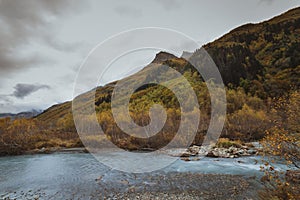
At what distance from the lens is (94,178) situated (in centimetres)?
1290

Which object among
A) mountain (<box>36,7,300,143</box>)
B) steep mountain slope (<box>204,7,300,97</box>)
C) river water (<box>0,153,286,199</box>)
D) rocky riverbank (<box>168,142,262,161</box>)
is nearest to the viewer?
river water (<box>0,153,286,199</box>)

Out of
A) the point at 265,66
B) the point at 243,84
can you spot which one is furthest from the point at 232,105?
the point at 265,66

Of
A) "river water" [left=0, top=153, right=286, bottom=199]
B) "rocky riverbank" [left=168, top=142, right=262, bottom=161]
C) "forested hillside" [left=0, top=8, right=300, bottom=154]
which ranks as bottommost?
"river water" [left=0, top=153, right=286, bottom=199]

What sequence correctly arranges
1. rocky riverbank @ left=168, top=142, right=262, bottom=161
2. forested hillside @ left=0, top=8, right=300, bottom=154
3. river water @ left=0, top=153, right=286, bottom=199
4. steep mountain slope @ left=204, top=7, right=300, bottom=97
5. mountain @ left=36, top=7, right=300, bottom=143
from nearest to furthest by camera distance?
river water @ left=0, top=153, right=286, bottom=199
rocky riverbank @ left=168, top=142, right=262, bottom=161
forested hillside @ left=0, top=8, right=300, bottom=154
mountain @ left=36, top=7, right=300, bottom=143
steep mountain slope @ left=204, top=7, right=300, bottom=97

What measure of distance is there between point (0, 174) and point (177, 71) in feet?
182

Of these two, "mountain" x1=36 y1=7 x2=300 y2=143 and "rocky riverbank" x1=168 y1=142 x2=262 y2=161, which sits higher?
"mountain" x1=36 y1=7 x2=300 y2=143

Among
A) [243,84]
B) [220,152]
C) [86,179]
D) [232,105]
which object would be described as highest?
[243,84]

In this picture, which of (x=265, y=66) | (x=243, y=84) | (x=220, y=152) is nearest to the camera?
(x=220, y=152)

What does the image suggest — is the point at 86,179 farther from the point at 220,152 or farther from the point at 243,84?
the point at 243,84

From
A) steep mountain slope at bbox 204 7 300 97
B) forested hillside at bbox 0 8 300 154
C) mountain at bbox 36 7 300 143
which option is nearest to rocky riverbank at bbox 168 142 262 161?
forested hillside at bbox 0 8 300 154

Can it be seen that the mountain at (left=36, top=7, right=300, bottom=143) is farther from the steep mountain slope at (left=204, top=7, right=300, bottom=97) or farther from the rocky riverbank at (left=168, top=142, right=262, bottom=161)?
the rocky riverbank at (left=168, top=142, right=262, bottom=161)

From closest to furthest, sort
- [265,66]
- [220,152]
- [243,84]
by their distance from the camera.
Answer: [220,152]
[243,84]
[265,66]

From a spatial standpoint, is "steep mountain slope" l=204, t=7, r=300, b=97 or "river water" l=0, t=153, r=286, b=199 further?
"steep mountain slope" l=204, t=7, r=300, b=97

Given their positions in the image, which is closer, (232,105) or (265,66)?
(232,105)
